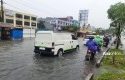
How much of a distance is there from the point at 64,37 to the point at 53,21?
9439 centimetres

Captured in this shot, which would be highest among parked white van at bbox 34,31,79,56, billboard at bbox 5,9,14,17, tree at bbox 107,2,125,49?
billboard at bbox 5,9,14,17

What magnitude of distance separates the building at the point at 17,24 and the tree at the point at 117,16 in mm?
20053

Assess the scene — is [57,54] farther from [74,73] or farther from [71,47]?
[74,73]

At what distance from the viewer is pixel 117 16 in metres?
21.6

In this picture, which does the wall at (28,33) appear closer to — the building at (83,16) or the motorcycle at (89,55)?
the motorcycle at (89,55)

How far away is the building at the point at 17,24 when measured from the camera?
37.1 meters

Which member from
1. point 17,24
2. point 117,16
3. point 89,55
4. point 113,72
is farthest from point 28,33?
point 17,24

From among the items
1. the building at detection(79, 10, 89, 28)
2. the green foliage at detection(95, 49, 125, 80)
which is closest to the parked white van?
the green foliage at detection(95, 49, 125, 80)

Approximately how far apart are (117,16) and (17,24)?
2856 inches

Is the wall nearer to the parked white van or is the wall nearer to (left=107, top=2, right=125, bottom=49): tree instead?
(left=107, top=2, right=125, bottom=49): tree

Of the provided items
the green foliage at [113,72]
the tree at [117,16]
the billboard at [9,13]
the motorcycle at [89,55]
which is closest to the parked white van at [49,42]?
the motorcycle at [89,55]

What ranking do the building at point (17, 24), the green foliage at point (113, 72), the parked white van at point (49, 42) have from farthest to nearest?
1. the building at point (17, 24)
2. the parked white van at point (49, 42)
3. the green foliage at point (113, 72)

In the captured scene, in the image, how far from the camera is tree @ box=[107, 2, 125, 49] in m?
20.8

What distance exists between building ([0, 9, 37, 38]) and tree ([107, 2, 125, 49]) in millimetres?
20053
